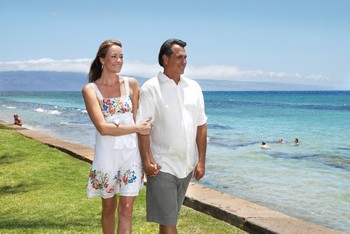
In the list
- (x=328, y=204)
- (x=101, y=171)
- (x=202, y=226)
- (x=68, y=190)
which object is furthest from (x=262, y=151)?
(x=101, y=171)

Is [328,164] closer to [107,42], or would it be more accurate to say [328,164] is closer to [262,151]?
[262,151]

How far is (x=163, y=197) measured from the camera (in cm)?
395

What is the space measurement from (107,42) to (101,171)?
105cm

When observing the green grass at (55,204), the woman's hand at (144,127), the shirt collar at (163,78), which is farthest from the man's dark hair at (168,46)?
the green grass at (55,204)

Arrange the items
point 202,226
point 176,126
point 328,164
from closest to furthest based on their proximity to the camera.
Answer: point 176,126 < point 202,226 < point 328,164

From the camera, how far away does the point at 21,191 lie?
26.3ft

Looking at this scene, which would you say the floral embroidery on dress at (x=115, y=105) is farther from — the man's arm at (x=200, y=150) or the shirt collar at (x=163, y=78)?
the man's arm at (x=200, y=150)

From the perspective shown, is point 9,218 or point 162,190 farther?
point 9,218

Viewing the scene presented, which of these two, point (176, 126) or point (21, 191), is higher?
point (176, 126)

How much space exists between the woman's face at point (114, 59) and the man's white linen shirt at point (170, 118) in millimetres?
360

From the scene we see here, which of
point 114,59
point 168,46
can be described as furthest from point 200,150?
point 114,59

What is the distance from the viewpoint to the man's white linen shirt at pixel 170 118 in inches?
153

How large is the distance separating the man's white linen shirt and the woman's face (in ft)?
1.18

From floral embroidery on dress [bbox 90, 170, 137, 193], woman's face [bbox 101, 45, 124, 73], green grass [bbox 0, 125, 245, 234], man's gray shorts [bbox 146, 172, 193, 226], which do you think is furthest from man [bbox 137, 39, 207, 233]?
green grass [bbox 0, 125, 245, 234]
